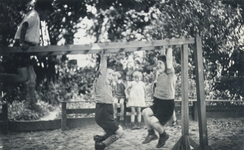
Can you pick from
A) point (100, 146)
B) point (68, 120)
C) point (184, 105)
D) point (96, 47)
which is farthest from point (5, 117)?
point (184, 105)

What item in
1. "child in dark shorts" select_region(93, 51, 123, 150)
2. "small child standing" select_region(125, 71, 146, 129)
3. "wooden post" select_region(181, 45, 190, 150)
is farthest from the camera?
"small child standing" select_region(125, 71, 146, 129)

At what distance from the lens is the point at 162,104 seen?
3.31 meters

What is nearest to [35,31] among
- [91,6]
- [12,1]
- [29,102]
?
[12,1]

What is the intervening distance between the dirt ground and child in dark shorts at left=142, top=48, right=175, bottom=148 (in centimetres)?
45

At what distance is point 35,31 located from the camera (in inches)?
137

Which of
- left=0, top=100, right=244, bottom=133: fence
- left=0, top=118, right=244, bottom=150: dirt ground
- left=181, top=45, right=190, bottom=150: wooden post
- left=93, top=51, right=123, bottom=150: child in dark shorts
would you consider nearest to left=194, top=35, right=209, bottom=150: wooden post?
left=181, top=45, right=190, bottom=150: wooden post

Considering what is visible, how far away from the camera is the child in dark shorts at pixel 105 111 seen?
3.24 m

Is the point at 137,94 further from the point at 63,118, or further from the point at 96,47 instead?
the point at 96,47

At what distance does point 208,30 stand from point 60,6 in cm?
372

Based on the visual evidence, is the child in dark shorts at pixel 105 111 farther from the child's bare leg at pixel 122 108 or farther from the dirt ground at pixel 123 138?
the child's bare leg at pixel 122 108

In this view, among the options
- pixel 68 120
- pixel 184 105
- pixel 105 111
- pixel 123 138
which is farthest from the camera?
pixel 68 120

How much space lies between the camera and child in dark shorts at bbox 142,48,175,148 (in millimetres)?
3262

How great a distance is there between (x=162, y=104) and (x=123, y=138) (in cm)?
164

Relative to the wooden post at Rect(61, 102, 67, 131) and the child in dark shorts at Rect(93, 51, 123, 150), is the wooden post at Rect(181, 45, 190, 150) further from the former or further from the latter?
the wooden post at Rect(61, 102, 67, 131)
